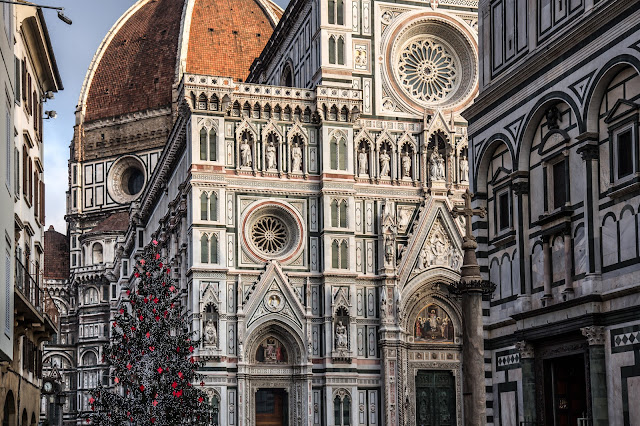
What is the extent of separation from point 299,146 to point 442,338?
10786 millimetres

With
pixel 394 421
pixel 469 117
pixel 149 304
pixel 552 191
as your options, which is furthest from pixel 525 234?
pixel 394 421

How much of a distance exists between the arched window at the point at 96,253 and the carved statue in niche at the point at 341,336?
3848 cm

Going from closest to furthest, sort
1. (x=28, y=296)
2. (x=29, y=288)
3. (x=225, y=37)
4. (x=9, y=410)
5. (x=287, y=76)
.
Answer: (x=9, y=410), (x=28, y=296), (x=29, y=288), (x=287, y=76), (x=225, y=37)

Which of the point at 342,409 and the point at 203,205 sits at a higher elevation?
the point at 203,205

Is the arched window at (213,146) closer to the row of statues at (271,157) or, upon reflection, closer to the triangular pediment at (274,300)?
the row of statues at (271,157)

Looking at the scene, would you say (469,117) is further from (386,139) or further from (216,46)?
(216,46)

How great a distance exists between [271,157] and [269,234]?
3.39 meters

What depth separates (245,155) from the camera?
46.3 meters

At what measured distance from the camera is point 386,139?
48812 mm

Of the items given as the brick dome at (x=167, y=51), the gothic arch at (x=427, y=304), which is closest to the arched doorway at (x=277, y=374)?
the gothic arch at (x=427, y=304)

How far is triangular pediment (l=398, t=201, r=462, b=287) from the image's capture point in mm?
47562

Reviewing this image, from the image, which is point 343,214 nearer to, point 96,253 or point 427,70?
point 427,70

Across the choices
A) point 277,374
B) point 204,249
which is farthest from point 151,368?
point 277,374

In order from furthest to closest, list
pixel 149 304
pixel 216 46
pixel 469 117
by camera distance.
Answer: pixel 216 46
pixel 149 304
pixel 469 117
